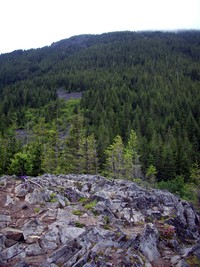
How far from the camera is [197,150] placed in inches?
2879

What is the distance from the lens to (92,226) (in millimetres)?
14828

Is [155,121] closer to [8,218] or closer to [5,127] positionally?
[5,127]

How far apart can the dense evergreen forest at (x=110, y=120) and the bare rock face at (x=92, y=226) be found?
16.1 meters

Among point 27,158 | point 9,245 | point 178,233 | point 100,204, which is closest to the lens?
point 9,245

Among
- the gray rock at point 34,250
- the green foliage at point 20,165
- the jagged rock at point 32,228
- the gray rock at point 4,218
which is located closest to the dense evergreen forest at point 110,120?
the green foliage at point 20,165

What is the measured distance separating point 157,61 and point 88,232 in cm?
18175

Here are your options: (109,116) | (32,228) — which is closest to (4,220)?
(32,228)

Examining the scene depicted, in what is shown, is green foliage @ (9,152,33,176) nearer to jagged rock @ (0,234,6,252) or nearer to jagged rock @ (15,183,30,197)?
jagged rock @ (15,183,30,197)

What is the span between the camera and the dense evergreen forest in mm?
41125

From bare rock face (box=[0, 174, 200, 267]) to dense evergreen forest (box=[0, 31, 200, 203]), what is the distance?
16.1 meters

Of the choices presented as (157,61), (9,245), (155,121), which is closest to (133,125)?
(155,121)

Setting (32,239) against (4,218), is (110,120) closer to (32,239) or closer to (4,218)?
(4,218)

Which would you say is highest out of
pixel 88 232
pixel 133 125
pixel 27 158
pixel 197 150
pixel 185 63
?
pixel 185 63

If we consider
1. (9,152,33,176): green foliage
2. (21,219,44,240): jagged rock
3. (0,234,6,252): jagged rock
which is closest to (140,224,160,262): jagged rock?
(21,219,44,240): jagged rock
